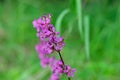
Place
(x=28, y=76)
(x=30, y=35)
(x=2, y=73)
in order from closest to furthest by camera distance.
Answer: (x=28, y=76)
(x=2, y=73)
(x=30, y=35)

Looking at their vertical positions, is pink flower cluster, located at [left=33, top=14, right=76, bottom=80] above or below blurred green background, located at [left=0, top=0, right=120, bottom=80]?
below

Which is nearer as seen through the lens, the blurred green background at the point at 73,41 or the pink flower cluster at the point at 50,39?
the pink flower cluster at the point at 50,39

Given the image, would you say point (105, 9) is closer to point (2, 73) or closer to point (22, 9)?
point (22, 9)

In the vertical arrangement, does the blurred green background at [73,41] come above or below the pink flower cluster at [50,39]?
above

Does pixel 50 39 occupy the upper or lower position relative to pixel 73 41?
lower

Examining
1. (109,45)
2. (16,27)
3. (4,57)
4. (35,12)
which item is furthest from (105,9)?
(4,57)

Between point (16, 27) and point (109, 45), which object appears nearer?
point (109, 45)

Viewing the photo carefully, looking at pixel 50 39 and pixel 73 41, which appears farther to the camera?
pixel 73 41

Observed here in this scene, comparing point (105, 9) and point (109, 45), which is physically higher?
point (105, 9)
